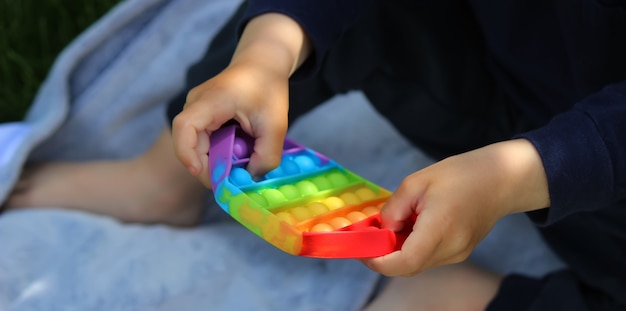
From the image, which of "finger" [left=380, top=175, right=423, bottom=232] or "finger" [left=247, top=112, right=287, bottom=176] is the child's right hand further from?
"finger" [left=380, top=175, right=423, bottom=232]

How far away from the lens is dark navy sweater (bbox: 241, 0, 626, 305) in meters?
0.65

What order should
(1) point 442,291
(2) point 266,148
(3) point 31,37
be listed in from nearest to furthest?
1. (2) point 266,148
2. (1) point 442,291
3. (3) point 31,37

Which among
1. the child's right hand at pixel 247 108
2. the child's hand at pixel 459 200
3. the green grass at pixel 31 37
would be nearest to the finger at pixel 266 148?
the child's right hand at pixel 247 108

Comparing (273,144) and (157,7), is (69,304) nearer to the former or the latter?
(273,144)

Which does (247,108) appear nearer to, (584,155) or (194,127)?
(194,127)

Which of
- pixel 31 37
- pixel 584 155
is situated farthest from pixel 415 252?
pixel 31 37

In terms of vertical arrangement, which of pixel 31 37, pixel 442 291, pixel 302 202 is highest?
pixel 302 202

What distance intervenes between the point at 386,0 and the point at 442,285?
324mm

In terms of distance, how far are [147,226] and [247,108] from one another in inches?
14.3

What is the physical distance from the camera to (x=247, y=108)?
27.3 inches

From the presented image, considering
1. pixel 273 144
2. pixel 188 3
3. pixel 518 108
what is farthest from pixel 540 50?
pixel 188 3

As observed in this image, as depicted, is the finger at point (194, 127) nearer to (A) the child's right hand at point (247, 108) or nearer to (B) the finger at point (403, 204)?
(A) the child's right hand at point (247, 108)

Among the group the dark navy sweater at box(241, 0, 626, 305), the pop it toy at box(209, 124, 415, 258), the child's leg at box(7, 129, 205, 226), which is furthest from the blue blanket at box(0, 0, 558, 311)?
the pop it toy at box(209, 124, 415, 258)

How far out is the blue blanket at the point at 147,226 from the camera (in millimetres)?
915
